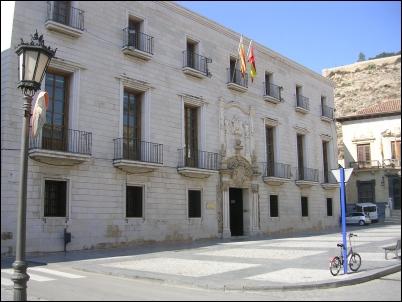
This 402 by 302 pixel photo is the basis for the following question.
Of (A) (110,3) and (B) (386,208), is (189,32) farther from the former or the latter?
(B) (386,208)

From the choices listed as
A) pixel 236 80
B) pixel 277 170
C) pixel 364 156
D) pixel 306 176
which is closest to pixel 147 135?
pixel 236 80

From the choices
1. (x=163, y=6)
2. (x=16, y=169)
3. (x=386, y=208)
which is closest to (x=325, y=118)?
(x=386, y=208)

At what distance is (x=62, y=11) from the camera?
1878 cm

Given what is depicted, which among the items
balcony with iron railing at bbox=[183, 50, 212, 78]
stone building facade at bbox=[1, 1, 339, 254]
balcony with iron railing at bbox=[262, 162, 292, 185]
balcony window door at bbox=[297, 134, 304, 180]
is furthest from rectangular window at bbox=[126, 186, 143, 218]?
balcony window door at bbox=[297, 134, 304, 180]

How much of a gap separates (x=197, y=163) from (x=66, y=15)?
10025 mm

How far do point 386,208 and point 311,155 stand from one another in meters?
16.1

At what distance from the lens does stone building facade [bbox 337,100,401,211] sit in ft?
159

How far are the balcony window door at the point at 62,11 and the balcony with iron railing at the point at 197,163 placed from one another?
830 cm

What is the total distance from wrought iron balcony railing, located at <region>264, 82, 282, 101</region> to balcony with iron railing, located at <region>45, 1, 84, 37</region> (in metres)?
14.7

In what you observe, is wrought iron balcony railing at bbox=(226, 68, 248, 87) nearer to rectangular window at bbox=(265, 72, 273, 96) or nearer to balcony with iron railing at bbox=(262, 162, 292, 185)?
rectangular window at bbox=(265, 72, 273, 96)

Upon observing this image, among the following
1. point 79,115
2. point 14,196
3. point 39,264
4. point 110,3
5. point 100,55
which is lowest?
point 39,264

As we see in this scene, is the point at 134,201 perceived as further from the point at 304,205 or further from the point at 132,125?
the point at 304,205

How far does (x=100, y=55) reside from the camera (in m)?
20.2

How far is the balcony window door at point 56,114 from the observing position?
18.3 meters
